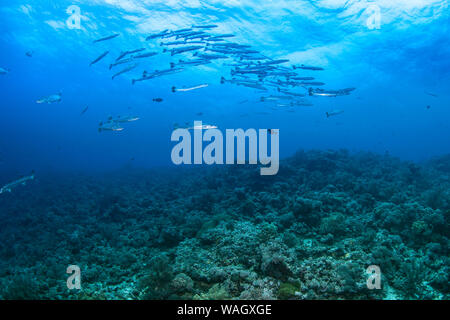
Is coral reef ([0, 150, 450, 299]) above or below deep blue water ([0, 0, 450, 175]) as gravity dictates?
below

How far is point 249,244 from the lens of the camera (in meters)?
6.91

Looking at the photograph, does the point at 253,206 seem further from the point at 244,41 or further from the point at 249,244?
the point at 244,41

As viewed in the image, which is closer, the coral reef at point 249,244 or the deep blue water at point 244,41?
the coral reef at point 249,244

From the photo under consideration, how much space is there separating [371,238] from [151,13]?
77.8 feet

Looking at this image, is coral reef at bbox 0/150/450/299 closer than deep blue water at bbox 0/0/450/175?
Yes

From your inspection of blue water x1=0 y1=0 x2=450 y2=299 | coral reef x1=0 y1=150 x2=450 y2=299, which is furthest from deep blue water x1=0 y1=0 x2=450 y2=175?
coral reef x1=0 y1=150 x2=450 y2=299

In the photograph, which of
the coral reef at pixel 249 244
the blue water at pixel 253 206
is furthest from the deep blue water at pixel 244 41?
the coral reef at pixel 249 244

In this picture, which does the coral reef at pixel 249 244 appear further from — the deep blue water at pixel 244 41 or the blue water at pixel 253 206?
the deep blue water at pixel 244 41

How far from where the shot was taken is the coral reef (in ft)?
18.1

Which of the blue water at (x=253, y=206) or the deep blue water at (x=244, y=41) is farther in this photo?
the deep blue water at (x=244, y=41)

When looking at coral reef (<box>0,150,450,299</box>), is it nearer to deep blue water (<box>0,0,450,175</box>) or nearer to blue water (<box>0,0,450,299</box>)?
blue water (<box>0,0,450,299</box>)

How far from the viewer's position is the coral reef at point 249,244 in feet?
18.1

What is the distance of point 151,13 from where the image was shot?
22.1 m

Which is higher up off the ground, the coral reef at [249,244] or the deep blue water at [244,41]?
the deep blue water at [244,41]
